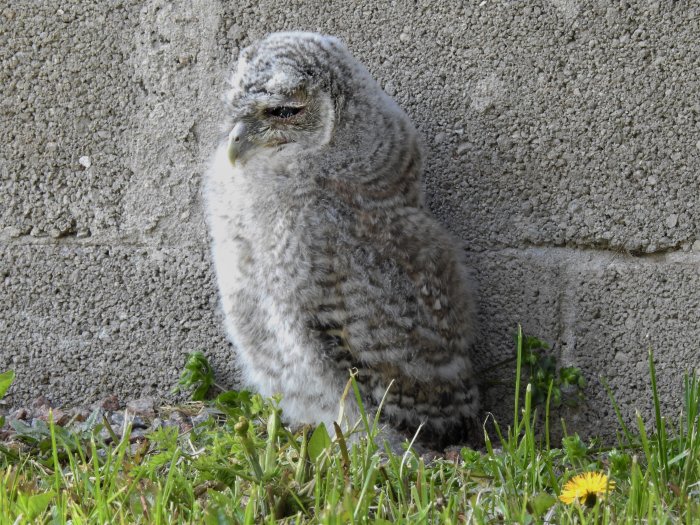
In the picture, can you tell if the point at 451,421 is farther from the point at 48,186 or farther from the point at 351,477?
the point at 48,186

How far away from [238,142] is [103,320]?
1.04 meters

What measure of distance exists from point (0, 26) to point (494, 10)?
1.92 m

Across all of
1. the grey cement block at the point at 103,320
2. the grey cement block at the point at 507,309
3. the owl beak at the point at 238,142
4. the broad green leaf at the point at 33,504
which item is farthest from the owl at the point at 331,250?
the broad green leaf at the point at 33,504

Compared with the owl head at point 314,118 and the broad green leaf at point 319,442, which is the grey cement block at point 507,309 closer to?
the owl head at point 314,118

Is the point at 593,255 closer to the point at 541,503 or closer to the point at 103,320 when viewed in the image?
the point at 541,503

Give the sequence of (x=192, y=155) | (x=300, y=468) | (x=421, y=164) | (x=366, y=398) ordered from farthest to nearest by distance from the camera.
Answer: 1. (x=192, y=155)
2. (x=421, y=164)
3. (x=366, y=398)
4. (x=300, y=468)

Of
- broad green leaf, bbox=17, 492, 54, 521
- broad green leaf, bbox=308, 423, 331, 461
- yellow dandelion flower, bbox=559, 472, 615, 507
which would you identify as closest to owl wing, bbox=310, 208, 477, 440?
broad green leaf, bbox=308, 423, 331, 461

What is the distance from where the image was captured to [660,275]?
288cm

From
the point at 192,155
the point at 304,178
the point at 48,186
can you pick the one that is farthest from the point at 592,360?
the point at 48,186

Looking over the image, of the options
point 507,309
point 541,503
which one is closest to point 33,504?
point 541,503

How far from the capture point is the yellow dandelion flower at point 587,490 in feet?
6.48

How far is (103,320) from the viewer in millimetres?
3410

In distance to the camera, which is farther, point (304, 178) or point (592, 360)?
point (592, 360)

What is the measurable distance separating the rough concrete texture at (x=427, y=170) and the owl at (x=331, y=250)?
31cm
